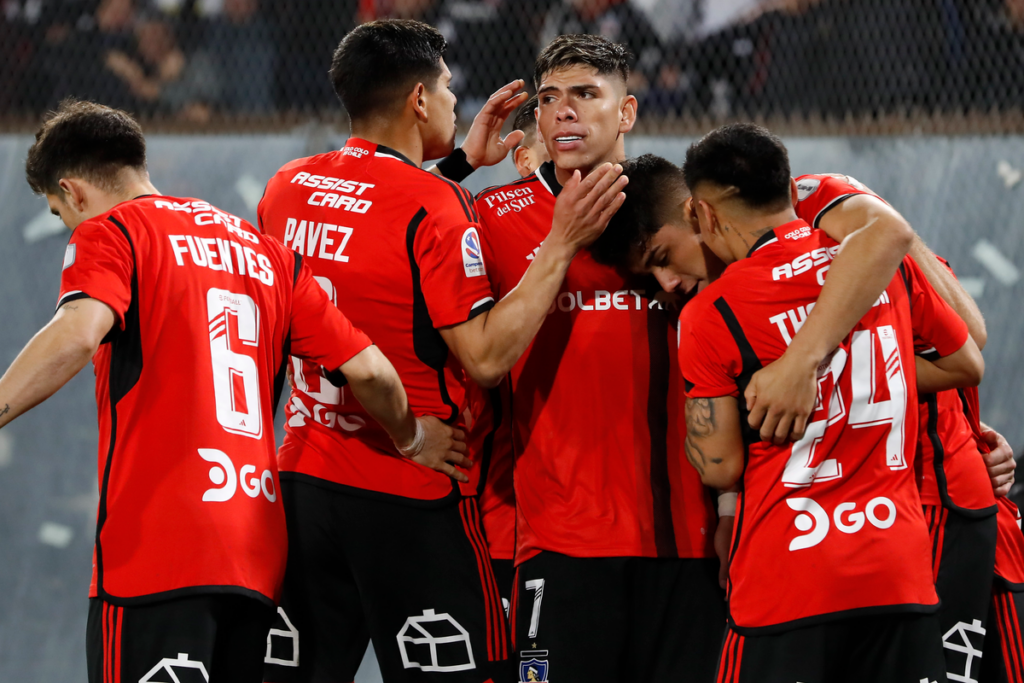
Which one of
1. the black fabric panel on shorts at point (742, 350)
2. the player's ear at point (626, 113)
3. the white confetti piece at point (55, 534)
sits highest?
the player's ear at point (626, 113)

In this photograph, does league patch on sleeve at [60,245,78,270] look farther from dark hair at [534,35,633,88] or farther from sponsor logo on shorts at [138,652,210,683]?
dark hair at [534,35,633,88]

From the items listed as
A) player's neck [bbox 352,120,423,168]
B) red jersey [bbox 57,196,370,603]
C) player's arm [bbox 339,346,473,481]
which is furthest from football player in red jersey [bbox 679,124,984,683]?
red jersey [bbox 57,196,370,603]

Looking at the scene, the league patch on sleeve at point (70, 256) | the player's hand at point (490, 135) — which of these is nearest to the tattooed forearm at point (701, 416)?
the player's hand at point (490, 135)

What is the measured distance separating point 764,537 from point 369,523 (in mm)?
Answer: 1099

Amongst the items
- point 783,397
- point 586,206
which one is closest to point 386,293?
point 586,206

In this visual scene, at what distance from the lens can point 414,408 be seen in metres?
3.00

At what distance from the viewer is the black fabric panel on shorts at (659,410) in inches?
118

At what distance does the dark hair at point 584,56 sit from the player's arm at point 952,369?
1.36 meters

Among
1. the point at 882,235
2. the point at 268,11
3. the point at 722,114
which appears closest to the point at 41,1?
the point at 268,11

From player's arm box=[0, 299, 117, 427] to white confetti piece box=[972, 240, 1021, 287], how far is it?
15.6 feet

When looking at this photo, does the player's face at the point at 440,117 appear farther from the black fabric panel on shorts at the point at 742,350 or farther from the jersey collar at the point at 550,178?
the black fabric panel on shorts at the point at 742,350

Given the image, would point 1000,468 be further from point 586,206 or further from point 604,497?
point 586,206

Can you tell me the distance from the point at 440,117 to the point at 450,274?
641 millimetres

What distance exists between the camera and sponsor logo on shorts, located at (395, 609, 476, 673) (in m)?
2.82
